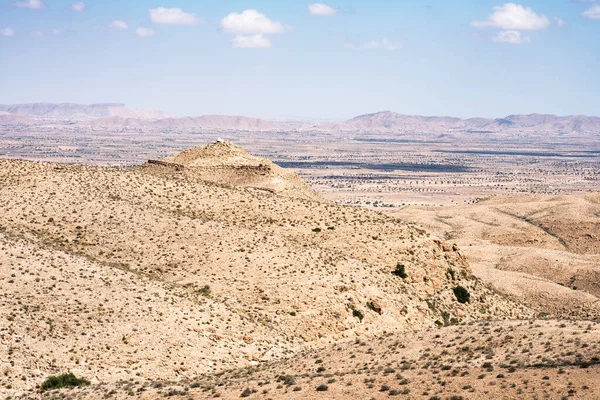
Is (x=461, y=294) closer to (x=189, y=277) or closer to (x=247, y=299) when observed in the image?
(x=247, y=299)

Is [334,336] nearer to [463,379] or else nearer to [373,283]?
[373,283]

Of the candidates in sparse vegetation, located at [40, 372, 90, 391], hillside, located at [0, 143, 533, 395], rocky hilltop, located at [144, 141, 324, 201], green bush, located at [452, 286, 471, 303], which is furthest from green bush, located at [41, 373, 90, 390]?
rocky hilltop, located at [144, 141, 324, 201]

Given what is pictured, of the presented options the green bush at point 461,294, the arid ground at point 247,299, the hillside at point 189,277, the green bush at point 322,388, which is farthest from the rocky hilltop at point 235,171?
the green bush at point 322,388

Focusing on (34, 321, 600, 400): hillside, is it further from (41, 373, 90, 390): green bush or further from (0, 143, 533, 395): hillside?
(0, 143, 533, 395): hillside

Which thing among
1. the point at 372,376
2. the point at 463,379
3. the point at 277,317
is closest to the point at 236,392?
the point at 372,376

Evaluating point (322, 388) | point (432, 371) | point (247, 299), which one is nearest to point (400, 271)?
point (247, 299)

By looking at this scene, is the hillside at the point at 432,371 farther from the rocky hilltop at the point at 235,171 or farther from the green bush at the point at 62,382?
the rocky hilltop at the point at 235,171

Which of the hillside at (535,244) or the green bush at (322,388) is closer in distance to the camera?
the green bush at (322,388)
